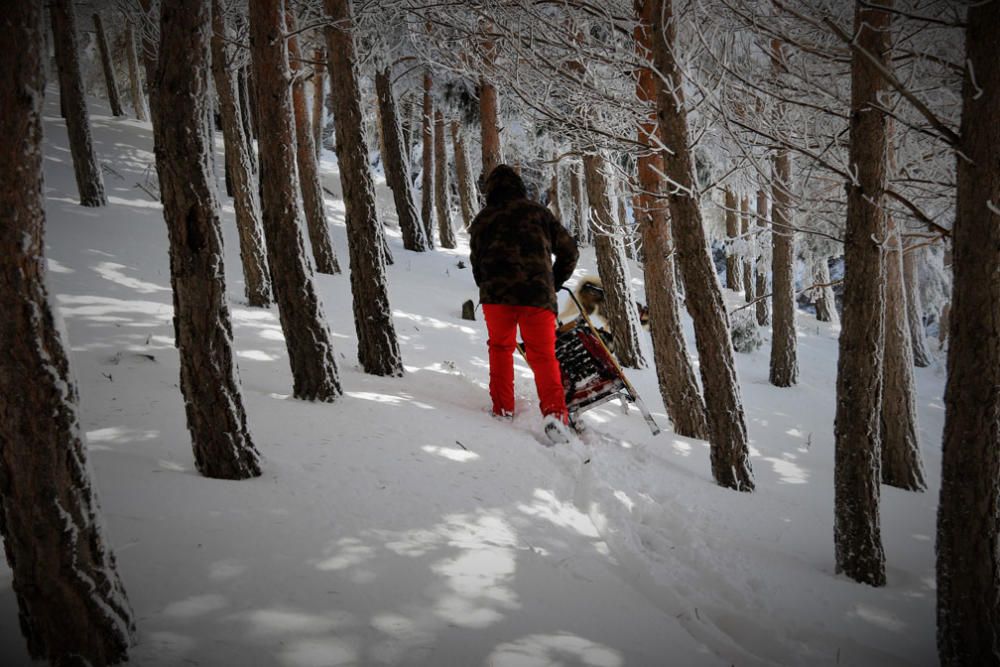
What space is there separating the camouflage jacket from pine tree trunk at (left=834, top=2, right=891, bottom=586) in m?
2.23

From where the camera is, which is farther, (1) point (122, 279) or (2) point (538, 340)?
(1) point (122, 279)

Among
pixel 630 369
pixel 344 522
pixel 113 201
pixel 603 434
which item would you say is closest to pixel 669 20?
pixel 603 434

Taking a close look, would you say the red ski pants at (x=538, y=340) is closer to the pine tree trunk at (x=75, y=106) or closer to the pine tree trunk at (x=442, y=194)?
the pine tree trunk at (x=75, y=106)

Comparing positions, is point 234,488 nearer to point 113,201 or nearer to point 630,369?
point 630,369

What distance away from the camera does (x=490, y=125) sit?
958cm

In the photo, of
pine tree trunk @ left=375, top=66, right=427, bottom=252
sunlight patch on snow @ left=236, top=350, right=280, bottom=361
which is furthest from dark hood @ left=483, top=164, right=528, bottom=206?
pine tree trunk @ left=375, top=66, right=427, bottom=252

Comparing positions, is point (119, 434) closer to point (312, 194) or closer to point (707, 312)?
point (707, 312)

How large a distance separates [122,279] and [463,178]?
10.7 meters

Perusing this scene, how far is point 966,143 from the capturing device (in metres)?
2.58

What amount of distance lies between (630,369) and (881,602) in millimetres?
5753

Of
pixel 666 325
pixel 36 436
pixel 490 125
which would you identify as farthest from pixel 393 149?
pixel 36 436

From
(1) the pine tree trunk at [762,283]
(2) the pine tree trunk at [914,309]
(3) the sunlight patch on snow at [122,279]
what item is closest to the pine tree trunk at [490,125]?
(3) the sunlight patch on snow at [122,279]

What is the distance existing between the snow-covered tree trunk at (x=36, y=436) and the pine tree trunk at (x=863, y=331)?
12.4 ft

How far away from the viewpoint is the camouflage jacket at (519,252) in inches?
186
